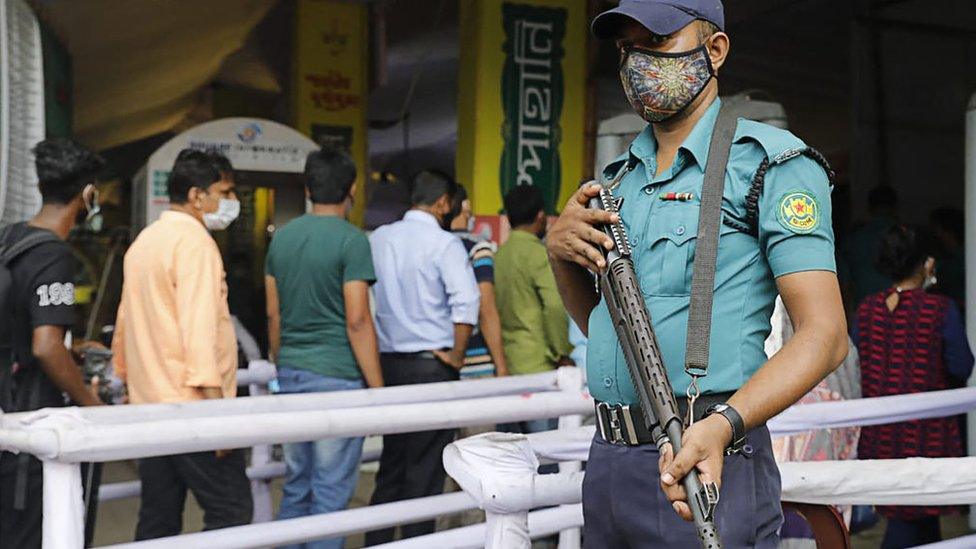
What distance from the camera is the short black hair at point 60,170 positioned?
3.69 m

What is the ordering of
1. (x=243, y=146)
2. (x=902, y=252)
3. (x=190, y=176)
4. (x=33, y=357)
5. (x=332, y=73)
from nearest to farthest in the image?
(x=33, y=357)
(x=190, y=176)
(x=902, y=252)
(x=243, y=146)
(x=332, y=73)

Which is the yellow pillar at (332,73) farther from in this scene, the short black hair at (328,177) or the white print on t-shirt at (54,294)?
the white print on t-shirt at (54,294)

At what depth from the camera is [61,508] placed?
2.19 metres

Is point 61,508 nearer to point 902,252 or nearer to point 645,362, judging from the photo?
point 645,362

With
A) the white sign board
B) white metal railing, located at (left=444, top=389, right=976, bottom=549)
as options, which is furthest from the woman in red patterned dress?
the white sign board

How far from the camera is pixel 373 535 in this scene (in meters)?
4.71

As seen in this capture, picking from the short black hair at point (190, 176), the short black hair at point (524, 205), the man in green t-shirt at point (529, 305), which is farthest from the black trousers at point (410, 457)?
the short black hair at point (190, 176)

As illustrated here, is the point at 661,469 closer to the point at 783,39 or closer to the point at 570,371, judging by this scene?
the point at 570,371

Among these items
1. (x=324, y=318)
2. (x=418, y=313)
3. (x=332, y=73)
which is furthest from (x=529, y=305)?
(x=332, y=73)

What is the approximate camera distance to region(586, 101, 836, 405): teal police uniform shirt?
177 centimetres

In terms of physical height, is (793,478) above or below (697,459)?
below

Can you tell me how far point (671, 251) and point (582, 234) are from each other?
6.1 inches

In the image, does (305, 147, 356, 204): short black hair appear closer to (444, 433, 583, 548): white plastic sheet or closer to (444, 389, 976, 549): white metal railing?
(444, 389, 976, 549): white metal railing

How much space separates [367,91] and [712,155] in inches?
338
